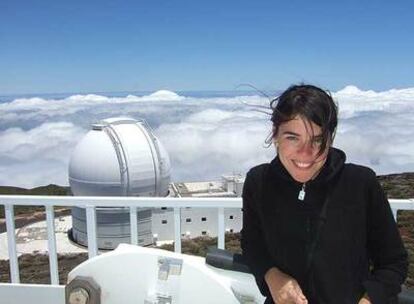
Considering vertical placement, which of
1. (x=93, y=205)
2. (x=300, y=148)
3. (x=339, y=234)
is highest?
(x=300, y=148)

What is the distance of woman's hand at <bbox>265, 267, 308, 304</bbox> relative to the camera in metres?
1.36

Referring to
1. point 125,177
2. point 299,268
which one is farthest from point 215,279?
point 125,177

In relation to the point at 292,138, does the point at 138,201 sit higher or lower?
lower

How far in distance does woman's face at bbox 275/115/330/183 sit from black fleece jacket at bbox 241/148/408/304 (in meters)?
0.03

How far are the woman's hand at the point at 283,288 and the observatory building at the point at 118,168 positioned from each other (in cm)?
1497

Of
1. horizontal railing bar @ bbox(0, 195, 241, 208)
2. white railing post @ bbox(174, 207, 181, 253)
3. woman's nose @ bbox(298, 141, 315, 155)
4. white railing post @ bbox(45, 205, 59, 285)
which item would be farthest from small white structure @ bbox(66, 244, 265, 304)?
woman's nose @ bbox(298, 141, 315, 155)

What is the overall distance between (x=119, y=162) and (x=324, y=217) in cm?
1587

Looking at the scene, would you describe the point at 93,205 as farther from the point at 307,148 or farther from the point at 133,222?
the point at 307,148

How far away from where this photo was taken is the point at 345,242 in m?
1.32

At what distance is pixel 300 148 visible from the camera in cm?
130

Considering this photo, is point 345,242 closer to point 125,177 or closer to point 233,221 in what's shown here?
point 125,177

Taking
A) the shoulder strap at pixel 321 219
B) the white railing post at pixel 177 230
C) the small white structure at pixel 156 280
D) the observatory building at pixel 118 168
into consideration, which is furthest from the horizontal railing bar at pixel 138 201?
the observatory building at pixel 118 168

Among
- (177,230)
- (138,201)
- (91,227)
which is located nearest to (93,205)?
(91,227)

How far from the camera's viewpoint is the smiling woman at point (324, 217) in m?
1.29
